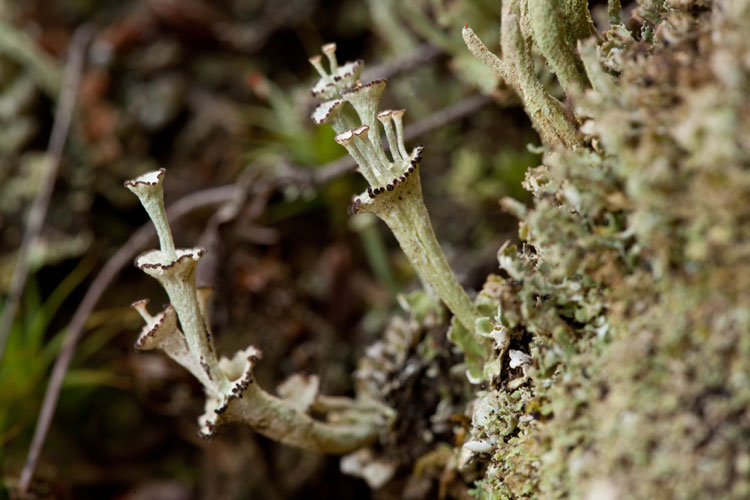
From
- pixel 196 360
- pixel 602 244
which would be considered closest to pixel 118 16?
pixel 196 360

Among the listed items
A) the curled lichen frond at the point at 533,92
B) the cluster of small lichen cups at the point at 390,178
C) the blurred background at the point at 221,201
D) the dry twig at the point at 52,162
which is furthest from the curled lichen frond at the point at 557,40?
the dry twig at the point at 52,162

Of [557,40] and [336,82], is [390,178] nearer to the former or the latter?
[336,82]

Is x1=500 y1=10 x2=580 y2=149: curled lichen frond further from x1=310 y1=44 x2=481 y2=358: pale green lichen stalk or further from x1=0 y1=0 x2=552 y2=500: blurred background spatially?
x1=0 y1=0 x2=552 y2=500: blurred background

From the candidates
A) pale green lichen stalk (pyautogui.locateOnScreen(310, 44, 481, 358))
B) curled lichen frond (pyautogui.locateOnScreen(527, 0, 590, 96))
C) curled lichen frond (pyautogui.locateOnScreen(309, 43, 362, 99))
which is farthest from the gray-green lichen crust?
curled lichen frond (pyautogui.locateOnScreen(309, 43, 362, 99))

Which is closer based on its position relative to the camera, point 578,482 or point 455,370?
point 578,482

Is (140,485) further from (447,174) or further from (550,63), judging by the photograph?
(550,63)

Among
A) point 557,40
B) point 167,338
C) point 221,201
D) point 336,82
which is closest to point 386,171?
point 336,82
